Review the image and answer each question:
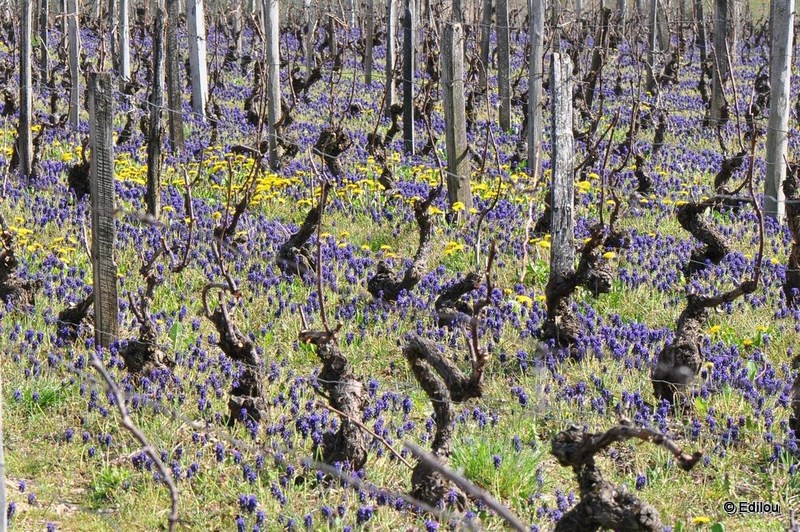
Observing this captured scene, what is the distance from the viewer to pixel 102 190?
615cm

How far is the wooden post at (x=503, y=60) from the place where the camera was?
13.4 meters

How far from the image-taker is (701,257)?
26.6 feet

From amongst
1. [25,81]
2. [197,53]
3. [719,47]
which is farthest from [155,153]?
[719,47]

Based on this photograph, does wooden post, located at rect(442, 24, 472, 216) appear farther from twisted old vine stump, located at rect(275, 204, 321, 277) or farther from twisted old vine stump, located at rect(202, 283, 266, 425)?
twisted old vine stump, located at rect(202, 283, 266, 425)

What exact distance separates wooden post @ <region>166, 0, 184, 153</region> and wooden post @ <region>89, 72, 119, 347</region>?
5.47 meters

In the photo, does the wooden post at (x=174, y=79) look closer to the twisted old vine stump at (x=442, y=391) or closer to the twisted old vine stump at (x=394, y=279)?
the twisted old vine stump at (x=394, y=279)

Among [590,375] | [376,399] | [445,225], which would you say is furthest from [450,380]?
[445,225]

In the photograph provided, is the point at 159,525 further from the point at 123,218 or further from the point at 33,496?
the point at 123,218

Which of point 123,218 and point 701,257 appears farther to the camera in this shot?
point 123,218

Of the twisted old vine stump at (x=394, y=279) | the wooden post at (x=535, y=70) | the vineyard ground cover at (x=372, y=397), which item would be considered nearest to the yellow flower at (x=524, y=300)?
the vineyard ground cover at (x=372, y=397)

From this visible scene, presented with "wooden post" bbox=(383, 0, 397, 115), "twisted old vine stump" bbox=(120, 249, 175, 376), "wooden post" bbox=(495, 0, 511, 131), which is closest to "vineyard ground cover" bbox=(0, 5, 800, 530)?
"twisted old vine stump" bbox=(120, 249, 175, 376)

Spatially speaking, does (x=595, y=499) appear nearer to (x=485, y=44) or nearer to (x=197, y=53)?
(x=197, y=53)

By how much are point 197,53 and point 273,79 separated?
10.1ft

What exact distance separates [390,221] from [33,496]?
550 centimetres
